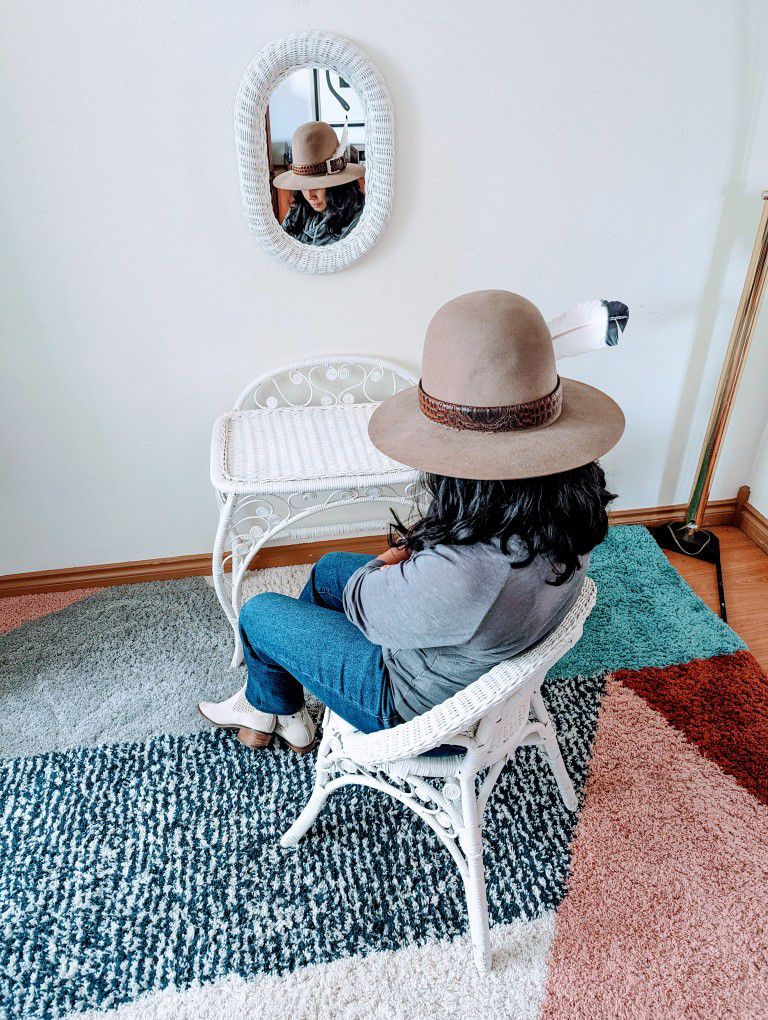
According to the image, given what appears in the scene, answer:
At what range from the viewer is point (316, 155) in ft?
5.60

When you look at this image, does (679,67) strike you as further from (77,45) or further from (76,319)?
(76,319)

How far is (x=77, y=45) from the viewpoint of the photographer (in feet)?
5.05

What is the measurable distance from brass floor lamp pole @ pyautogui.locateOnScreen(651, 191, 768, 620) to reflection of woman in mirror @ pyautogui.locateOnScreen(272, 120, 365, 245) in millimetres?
1086

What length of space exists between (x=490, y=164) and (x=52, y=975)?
1964 mm

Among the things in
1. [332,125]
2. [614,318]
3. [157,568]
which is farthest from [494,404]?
[157,568]

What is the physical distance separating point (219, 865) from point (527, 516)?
3.18 feet

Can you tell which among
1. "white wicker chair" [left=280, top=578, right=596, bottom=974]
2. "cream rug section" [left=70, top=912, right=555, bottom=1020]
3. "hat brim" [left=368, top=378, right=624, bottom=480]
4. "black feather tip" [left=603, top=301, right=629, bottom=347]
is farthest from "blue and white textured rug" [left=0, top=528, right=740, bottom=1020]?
"black feather tip" [left=603, top=301, right=629, bottom=347]

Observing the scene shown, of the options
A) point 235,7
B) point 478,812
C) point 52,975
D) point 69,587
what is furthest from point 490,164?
point 52,975

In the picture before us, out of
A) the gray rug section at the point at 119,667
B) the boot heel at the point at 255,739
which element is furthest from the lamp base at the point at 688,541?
the boot heel at the point at 255,739

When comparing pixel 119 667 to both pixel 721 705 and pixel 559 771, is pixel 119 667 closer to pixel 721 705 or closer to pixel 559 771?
pixel 559 771

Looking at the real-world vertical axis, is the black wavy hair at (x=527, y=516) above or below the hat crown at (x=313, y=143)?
below

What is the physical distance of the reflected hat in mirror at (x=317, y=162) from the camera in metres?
1.68

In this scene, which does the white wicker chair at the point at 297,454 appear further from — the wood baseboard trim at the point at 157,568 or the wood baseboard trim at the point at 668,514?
the wood baseboard trim at the point at 668,514

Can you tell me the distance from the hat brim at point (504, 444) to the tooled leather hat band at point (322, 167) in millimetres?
853
